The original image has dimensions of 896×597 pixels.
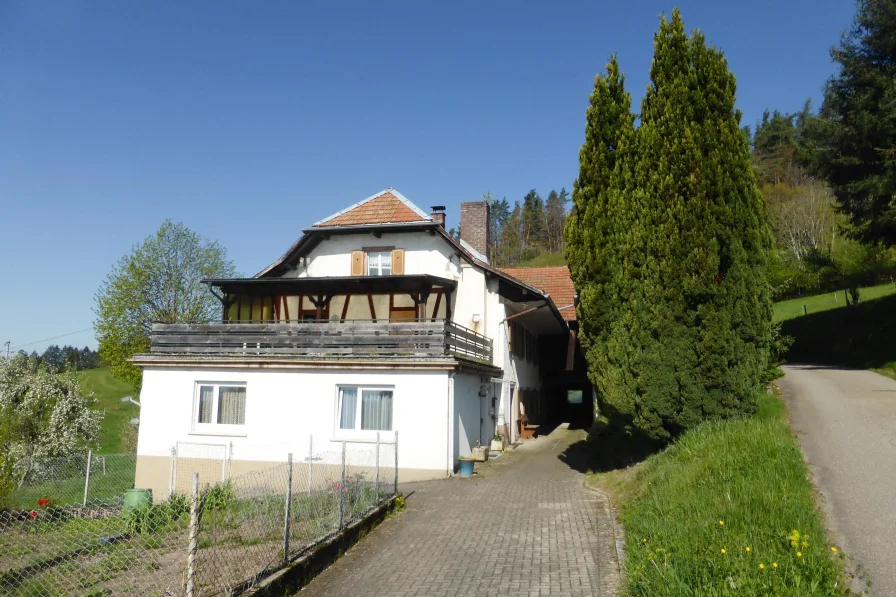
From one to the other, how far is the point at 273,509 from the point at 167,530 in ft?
6.24

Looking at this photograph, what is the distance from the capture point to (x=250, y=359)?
17.2m

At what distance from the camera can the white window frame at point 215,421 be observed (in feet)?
56.6

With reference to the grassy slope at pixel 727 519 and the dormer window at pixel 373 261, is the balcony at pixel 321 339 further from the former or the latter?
the grassy slope at pixel 727 519

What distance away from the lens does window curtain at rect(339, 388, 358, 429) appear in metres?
16.7

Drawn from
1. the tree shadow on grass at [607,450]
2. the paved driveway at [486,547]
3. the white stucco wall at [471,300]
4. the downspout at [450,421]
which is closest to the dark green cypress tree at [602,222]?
the tree shadow on grass at [607,450]

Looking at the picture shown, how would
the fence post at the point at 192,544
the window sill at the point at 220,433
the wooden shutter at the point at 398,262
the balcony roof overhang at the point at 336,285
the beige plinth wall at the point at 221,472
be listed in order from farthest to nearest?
the wooden shutter at the point at 398,262 → the balcony roof overhang at the point at 336,285 → the window sill at the point at 220,433 → the beige plinth wall at the point at 221,472 → the fence post at the point at 192,544

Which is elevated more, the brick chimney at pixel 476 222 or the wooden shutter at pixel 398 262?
the brick chimney at pixel 476 222

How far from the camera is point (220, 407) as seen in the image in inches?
697

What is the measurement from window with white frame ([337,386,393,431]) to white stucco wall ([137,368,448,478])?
19 cm

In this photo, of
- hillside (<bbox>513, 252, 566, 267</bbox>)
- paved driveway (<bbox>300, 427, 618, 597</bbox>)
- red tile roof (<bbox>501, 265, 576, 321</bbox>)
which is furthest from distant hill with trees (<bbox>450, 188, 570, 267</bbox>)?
paved driveway (<bbox>300, 427, 618, 597</bbox>)

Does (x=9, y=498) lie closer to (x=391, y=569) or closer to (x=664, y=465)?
(x=391, y=569)

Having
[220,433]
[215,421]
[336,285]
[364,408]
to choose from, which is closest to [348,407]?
[364,408]

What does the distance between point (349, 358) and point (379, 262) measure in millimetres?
6864

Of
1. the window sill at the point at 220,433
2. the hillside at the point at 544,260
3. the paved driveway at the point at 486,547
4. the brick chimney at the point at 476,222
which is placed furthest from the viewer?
the hillside at the point at 544,260
